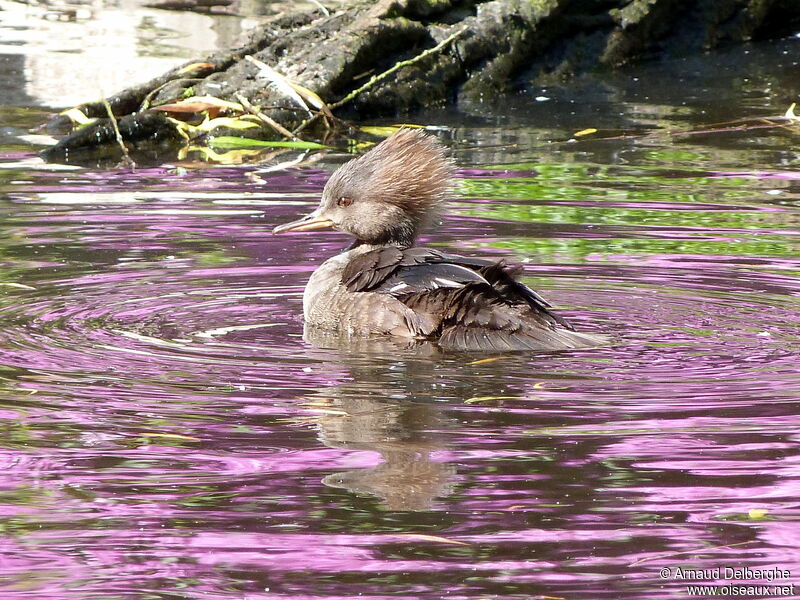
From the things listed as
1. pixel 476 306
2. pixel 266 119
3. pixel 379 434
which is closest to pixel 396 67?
pixel 266 119

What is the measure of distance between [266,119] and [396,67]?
134 centimetres

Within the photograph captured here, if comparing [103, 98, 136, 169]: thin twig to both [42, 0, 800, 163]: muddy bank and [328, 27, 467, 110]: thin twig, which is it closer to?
[42, 0, 800, 163]: muddy bank

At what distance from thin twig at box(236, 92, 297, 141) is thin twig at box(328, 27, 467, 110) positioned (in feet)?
2.07

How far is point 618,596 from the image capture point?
335 cm

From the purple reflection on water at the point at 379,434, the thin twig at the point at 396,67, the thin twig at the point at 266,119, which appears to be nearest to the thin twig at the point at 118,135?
the thin twig at the point at 266,119

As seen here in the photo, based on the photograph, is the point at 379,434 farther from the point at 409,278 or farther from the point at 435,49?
the point at 435,49

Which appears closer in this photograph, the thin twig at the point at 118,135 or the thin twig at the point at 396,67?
the thin twig at the point at 118,135

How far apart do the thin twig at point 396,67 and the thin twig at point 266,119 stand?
63 cm

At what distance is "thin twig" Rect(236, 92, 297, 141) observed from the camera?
1157 cm

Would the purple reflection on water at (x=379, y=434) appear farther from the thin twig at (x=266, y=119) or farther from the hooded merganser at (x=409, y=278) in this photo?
the thin twig at (x=266, y=119)

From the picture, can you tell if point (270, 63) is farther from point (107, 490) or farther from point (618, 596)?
point (618, 596)

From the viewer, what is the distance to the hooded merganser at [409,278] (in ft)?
19.3

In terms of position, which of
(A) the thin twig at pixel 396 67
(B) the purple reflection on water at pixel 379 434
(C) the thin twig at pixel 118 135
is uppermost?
(A) the thin twig at pixel 396 67

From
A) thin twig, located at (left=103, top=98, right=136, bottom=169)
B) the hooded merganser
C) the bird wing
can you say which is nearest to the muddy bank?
thin twig, located at (left=103, top=98, right=136, bottom=169)
